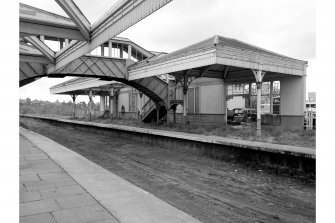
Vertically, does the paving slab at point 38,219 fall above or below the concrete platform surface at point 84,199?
above

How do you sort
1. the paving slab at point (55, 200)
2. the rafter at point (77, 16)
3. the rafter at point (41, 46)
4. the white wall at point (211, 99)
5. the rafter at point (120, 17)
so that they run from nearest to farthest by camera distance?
the paving slab at point (55, 200) < the rafter at point (120, 17) < the rafter at point (77, 16) < the rafter at point (41, 46) < the white wall at point (211, 99)

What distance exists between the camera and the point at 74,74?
20.2 m

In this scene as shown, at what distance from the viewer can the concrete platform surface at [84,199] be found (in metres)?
4.12

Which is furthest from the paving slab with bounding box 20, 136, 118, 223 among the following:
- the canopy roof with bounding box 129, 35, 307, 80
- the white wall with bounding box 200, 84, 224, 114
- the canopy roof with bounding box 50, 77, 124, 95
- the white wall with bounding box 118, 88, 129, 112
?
the white wall with bounding box 118, 88, 129, 112

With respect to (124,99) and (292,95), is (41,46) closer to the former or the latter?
(292,95)

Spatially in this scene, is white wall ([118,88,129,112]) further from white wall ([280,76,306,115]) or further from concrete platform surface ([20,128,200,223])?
concrete platform surface ([20,128,200,223])

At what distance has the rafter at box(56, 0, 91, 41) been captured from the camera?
20.6ft

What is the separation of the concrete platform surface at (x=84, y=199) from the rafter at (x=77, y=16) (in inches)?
160

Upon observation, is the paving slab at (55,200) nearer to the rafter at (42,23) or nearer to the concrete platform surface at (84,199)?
the concrete platform surface at (84,199)

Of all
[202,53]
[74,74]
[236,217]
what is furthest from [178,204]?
[74,74]

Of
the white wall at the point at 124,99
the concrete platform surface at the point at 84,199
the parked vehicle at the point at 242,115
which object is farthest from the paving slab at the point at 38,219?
the white wall at the point at 124,99

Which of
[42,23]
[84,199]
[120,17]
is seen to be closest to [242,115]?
[120,17]

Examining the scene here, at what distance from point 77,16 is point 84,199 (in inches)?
187

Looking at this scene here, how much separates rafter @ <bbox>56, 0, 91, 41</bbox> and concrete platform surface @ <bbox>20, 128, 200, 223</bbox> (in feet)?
13.3
